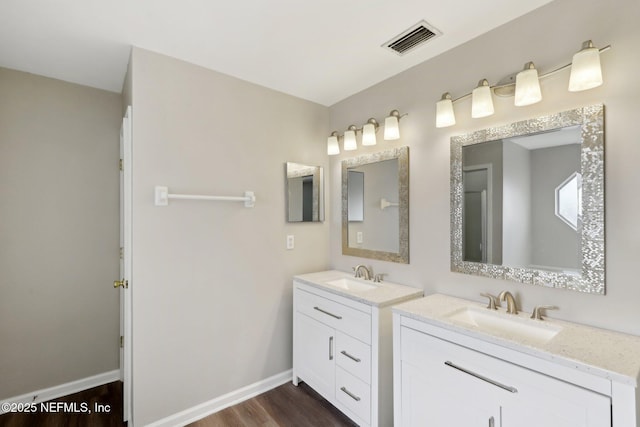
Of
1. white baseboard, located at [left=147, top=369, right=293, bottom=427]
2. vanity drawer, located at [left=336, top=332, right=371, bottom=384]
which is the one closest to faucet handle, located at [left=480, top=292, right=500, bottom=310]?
vanity drawer, located at [left=336, top=332, right=371, bottom=384]

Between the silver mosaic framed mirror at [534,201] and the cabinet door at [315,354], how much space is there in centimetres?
99

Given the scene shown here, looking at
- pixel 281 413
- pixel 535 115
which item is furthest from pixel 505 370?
pixel 281 413

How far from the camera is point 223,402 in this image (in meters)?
2.14

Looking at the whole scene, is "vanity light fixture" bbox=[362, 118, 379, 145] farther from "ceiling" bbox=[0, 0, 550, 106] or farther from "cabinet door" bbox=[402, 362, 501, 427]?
"cabinet door" bbox=[402, 362, 501, 427]

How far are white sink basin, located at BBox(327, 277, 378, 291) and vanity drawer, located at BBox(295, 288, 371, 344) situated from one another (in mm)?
200

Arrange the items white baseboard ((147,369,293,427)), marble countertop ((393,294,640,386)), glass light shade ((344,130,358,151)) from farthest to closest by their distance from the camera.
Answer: glass light shade ((344,130,358,151)), white baseboard ((147,369,293,427)), marble countertop ((393,294,640,386))

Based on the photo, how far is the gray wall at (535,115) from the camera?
1.28 meters

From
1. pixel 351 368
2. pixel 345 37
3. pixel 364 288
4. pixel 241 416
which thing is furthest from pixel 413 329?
pixel 345 37

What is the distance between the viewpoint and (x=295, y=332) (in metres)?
2.41

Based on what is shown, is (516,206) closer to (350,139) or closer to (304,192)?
(350,139)

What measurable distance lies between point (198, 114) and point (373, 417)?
2.20 m

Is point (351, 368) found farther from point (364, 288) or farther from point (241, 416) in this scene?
point (241, 416)

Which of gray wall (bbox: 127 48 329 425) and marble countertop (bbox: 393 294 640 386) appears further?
gray wall (bbox: 127 48 329 425)

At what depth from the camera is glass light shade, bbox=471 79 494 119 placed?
5.31ft
